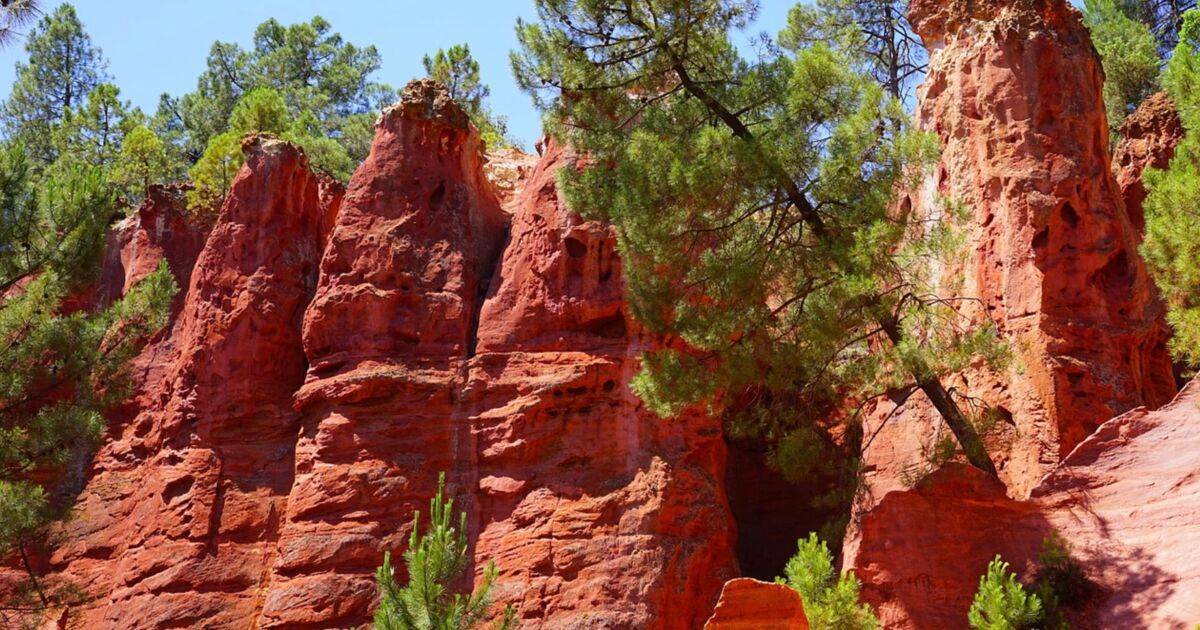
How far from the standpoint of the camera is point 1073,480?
52.0 ft

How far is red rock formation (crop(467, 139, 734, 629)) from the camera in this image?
1744 centimetres

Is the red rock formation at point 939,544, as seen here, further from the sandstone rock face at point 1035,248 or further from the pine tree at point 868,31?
the pine tree at point 868,31

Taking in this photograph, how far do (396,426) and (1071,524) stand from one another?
8931 mm

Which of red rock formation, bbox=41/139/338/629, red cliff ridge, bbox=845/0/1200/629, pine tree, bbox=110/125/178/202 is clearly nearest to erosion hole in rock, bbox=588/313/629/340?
red cliff ridge, bbox=845/0/1200/629

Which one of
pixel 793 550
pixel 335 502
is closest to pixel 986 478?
pixel 793 550

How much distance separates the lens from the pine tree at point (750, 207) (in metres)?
15.6

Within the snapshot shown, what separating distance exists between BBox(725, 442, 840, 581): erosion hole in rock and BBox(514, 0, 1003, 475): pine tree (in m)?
3.51

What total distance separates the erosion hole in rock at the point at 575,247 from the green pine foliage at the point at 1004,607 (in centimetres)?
756

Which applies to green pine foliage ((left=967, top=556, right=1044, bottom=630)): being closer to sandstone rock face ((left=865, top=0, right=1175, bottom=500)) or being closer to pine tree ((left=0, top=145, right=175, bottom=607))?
sandstone rock face ((left=865, top=0, right=1175, bottom=500))

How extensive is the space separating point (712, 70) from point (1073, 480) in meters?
6.40

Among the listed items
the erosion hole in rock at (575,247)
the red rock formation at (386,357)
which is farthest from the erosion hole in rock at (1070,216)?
the red rock formation at (386,357)

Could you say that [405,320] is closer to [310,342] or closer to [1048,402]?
[310,342]

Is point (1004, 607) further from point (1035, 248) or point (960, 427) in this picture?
point (1035, 248)

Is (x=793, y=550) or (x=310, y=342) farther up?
(x=310, y=342)
